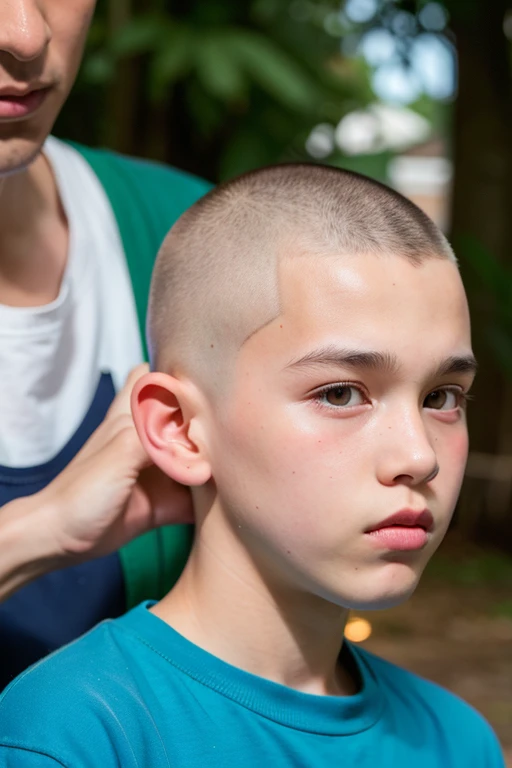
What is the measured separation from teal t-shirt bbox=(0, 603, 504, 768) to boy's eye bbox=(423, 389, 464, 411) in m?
0.35

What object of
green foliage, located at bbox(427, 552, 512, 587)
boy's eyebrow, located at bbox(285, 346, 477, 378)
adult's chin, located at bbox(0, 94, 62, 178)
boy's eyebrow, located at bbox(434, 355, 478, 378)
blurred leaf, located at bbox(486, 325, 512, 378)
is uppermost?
adult's chin, located at bbox(0, 94, 62, 178)

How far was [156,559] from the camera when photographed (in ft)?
4.87

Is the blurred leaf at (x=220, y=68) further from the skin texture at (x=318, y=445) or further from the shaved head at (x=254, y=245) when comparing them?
the skin texture at (x=318, y=445)

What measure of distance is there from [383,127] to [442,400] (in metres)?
4.50

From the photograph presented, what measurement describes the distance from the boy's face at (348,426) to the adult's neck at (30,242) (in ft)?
1.59

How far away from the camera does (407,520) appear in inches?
41.7

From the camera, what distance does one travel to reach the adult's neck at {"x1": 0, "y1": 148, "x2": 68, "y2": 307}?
4.83 feet

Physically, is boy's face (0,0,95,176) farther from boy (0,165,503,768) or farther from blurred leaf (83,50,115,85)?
blurred leaf (83,50,115,85)

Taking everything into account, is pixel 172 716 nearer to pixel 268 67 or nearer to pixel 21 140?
pixel 21 140

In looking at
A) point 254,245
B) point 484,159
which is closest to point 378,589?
point 254,245

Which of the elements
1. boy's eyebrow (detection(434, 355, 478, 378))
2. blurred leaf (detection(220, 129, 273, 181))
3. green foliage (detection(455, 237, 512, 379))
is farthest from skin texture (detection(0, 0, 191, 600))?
green foliage (detection(455, 237, 512, 379))

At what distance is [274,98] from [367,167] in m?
0.43

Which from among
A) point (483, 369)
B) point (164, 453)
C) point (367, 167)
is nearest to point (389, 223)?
point (164, 453)

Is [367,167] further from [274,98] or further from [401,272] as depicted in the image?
[401,272]
